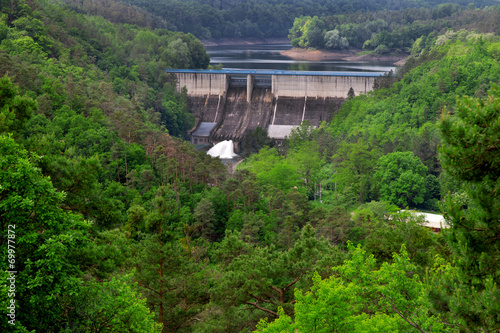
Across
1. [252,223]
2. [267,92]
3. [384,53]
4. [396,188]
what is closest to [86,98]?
[252,223]

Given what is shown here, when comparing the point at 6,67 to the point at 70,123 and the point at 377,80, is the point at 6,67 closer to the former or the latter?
the point at 70,123

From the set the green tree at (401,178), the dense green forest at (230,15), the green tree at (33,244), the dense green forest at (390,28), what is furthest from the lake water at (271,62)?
the green tree at (33,244)

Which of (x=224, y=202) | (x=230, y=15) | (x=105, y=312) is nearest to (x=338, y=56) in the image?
(x=230, y=15)

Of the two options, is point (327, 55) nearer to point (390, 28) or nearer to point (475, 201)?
point (390, 28)

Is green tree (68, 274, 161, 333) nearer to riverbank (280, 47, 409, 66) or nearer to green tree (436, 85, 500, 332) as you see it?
green tree (436, 85, 500, 332)

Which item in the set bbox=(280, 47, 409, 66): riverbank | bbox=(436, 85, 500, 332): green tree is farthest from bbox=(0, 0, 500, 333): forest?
bbox=(280, 47, 409, 66): riverbank

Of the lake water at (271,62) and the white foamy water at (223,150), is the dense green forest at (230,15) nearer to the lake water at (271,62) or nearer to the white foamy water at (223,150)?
the lake water at (271,62)
